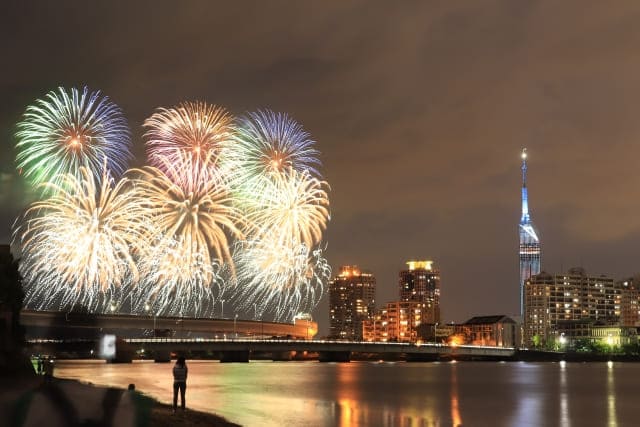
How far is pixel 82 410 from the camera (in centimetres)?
4184

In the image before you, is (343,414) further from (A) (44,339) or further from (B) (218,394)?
(A) (44,339)

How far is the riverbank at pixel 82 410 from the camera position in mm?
36656

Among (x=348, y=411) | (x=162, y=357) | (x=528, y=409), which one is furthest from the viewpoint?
(x=162, y=357)

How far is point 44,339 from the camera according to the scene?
193m

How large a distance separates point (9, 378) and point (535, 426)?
131 feet

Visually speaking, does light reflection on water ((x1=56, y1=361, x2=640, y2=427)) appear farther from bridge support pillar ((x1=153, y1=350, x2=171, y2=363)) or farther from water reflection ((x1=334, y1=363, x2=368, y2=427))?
bridge support pillar ((x1=153, y1=350, x2=171, y2=363))

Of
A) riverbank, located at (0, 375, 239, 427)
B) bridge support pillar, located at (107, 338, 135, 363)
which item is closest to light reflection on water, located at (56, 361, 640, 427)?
riverbank, located at (0, 375, 239, 427)

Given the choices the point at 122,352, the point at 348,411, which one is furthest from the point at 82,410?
the point at 122,352

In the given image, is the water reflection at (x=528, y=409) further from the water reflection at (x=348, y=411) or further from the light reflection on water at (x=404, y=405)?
the water reflection at (x=348, y=411)

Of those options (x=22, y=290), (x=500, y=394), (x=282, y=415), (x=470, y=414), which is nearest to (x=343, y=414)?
(x=282, y=415)

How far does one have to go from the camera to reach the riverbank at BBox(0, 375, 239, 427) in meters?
36.7

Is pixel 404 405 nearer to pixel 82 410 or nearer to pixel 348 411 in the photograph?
pixel 348 411

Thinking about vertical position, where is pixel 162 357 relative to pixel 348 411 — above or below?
below

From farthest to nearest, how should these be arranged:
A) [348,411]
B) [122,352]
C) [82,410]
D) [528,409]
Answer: [122,352] < [528,409] < [348,411] < [82,410]
